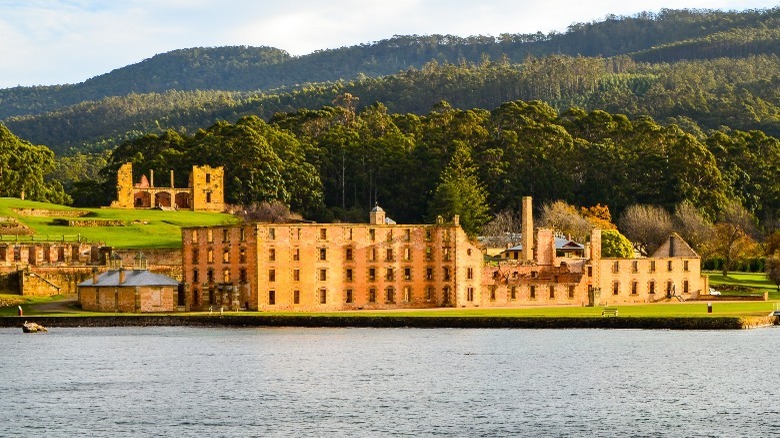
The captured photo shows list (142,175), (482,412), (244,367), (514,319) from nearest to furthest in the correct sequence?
(482,412) < (244,367) < (514,319) < (142,175)

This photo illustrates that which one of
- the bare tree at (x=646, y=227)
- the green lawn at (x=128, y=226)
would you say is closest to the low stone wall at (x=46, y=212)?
the green lawn at (x=128, y=226)

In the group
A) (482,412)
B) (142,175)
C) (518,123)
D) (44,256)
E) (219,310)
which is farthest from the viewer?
(518,123)

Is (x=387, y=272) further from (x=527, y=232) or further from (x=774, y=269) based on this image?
(x=774, y=269)

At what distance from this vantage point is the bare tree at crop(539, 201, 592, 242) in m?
162

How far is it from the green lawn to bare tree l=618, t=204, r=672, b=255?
41861 mm

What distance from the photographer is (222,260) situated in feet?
404

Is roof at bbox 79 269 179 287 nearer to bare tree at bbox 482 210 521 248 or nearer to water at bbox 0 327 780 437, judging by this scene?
water at bbox 0 327 780 437

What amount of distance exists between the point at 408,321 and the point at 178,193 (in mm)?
67181

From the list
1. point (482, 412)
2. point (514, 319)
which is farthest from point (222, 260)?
point (482, 412)

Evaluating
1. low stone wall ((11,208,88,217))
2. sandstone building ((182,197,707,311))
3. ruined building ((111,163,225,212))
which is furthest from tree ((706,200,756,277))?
low stone wall ((11,208,88,217))

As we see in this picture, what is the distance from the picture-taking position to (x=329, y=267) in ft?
405

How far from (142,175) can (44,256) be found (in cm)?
4523

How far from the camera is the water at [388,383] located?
65750mm

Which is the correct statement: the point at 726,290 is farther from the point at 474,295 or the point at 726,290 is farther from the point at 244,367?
the point at 244,367
